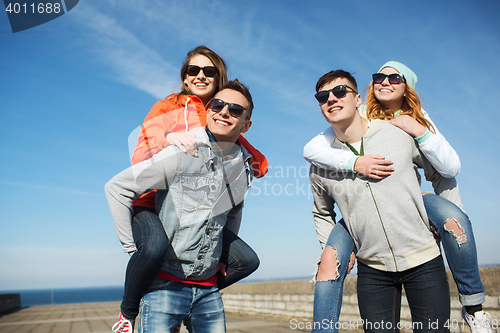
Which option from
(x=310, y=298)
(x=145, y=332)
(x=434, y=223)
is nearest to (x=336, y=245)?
(x=434, y=223)

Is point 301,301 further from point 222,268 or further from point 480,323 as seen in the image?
point 480,323

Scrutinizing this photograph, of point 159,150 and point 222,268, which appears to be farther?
point 222,268

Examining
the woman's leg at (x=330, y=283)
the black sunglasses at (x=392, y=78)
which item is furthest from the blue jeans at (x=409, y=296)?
the black sunglasses at (x=392, y=78)

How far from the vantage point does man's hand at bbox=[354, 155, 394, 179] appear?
214 cm

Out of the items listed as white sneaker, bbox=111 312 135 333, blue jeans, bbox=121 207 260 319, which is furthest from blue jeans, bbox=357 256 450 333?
white sneaker, bbox=111 312 135 333

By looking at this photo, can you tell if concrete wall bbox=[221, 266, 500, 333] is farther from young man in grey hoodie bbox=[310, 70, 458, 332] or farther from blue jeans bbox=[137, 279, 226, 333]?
blue jeans bbox=[137, 279, 226, 333]

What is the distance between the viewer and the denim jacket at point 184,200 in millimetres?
1975

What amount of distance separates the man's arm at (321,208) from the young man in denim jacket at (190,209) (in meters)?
0.58

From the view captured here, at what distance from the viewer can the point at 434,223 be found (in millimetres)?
2109

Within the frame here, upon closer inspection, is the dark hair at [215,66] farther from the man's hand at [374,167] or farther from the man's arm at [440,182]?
the man's arm at [440,182]

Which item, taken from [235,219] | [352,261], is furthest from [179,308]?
[352,261]

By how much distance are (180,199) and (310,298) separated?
6068 millimetres

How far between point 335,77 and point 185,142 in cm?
120

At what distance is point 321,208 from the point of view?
2482mm
